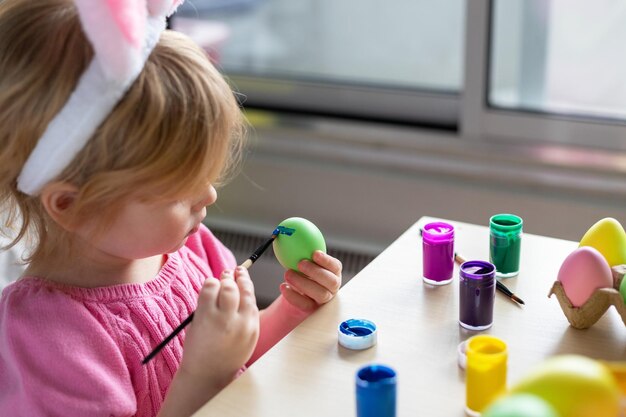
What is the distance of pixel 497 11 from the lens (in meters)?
1.91

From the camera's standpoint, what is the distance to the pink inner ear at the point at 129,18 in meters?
0.85

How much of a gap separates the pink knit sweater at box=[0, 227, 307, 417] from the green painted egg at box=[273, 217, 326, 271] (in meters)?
0.15

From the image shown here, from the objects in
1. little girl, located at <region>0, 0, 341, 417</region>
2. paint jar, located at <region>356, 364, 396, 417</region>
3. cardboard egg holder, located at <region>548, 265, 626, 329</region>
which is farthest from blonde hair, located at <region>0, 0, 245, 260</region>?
cardboard egg holder, located at <region>548, 265, 626, 329</region>

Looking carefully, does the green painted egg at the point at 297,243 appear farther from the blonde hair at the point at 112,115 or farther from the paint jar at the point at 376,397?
the paint jar at the point at 376,397

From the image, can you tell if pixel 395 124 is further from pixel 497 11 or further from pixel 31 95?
pixel 31 95

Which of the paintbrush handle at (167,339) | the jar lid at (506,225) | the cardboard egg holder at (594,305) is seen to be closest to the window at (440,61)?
the jar lid at (506,225)

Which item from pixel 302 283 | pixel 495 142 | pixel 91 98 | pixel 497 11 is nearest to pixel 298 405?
pixel 302 283

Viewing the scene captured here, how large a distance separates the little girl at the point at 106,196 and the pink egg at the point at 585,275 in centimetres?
35

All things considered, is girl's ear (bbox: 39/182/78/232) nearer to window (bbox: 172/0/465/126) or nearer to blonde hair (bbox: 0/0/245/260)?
blonde hair (bbox: 0/0/245/260)

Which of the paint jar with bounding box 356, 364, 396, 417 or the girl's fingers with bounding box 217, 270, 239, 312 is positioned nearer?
the paint jar with bounding box 356, 364, 396, 417

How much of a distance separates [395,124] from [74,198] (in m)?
1.17

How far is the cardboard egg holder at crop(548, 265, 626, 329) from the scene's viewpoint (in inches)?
37.9

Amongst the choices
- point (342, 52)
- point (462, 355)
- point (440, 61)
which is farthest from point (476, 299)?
point (342, 52)

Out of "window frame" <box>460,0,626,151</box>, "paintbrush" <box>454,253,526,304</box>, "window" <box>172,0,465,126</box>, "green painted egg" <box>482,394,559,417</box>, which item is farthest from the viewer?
"window" <box>172,0,465,126</box>
